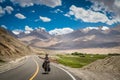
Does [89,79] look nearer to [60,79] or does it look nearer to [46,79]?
[60,79]

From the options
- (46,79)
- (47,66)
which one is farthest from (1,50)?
(46,79)

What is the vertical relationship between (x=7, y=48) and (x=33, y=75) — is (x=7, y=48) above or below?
above

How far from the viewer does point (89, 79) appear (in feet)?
48.0

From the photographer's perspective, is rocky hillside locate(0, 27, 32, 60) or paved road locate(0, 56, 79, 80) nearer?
paved road locate(0, 56, 79, 80)

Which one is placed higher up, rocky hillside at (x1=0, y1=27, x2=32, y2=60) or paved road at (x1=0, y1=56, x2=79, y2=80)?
rocky hillside at (x1=0, y1=27, x2=32, y2=60)

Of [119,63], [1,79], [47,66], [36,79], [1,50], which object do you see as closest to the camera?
[1,79]

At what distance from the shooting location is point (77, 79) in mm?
14797

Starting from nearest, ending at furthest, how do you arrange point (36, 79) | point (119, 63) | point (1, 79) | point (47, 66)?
1. point (1, 79)
2. point (36, 79)
3. point (47, 66)
4. point (119, 63)

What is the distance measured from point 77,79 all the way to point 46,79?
232 cm

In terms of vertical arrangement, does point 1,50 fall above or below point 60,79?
above

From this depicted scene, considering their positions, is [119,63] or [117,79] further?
[119,63]

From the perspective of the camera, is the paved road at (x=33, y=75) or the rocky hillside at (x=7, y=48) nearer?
the paved road at (x=33, y=75)

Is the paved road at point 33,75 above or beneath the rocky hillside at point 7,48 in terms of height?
beneath

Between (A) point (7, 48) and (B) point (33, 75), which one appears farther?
(A) point (7, 48)
